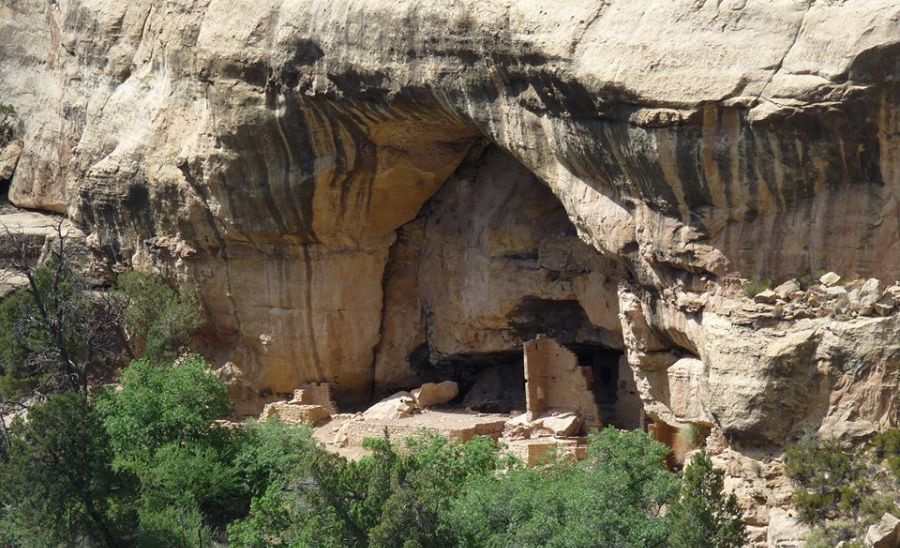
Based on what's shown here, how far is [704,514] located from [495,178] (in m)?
6.76

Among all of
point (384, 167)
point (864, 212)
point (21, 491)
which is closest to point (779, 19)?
point (864, 212)

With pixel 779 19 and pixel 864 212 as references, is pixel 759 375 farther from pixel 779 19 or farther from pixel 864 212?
pixel 779 19

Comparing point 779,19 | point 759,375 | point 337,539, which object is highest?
point 779,19

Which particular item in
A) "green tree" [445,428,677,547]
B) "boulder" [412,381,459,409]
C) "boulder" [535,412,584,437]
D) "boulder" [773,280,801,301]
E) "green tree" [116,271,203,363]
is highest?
"green tree" [116,271,203,363]

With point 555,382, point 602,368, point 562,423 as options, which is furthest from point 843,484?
point 602,368

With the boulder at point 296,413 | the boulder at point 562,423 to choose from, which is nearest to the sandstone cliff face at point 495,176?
the boulder at point 296,413

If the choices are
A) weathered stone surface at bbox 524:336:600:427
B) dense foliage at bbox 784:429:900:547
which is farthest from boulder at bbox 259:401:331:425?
dense foliage at bbox 784:429:900:547

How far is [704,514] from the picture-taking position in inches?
Answer: 838

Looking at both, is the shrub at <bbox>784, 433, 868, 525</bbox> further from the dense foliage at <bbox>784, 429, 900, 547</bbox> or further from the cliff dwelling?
the cliff dwelling

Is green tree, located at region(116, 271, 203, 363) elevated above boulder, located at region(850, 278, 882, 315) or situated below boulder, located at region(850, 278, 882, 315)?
above

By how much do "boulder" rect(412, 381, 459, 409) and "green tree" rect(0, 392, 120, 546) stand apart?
4.23 metres

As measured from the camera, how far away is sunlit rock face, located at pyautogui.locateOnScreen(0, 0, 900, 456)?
68.8ft

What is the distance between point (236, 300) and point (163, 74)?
10.2 feet

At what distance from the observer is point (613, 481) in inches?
880
